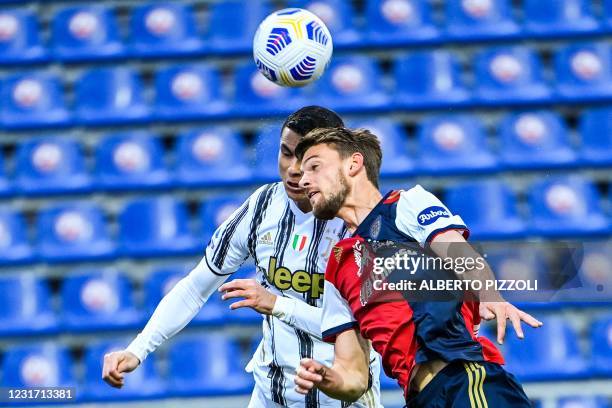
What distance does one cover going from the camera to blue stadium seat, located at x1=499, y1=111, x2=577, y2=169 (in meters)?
7.50

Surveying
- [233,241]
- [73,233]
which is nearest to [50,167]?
[73,233]

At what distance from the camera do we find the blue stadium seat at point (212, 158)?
24.3 ft

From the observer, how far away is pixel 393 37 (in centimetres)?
788

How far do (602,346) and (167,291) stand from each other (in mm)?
2878

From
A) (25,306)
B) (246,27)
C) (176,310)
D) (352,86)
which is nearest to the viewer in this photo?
(176,310)

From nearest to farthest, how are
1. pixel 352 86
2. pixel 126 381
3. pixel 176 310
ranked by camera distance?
pixel 176 310, pixel 126 381, pixel 352 86

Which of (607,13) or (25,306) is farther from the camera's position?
(607,13)

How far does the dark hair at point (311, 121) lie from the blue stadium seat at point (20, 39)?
4.31m

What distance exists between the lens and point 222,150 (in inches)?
296

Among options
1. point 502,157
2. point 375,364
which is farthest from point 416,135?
point 375,364

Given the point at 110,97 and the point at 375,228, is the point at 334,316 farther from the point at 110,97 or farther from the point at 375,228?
the point at 110,97

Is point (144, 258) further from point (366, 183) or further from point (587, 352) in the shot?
point (366, 183)

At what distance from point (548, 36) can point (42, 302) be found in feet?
13.6

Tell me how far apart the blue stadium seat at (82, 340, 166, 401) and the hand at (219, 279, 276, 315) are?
3.13 m
